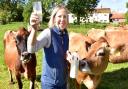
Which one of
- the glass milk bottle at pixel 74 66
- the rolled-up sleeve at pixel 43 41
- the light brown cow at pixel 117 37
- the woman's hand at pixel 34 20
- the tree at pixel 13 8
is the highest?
the woman's hand at pixel 34 20

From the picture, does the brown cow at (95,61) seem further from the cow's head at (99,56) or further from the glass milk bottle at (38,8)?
the glass milk bottle at (38,8)

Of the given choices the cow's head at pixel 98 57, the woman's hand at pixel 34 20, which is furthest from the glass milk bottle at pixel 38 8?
the cow's head at pixel 98 57

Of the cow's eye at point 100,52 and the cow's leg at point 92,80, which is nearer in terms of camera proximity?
the cow's eye at point 100,52

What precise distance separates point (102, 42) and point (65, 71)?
1.94 meters

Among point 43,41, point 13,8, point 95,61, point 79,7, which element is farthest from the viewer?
point 13,8

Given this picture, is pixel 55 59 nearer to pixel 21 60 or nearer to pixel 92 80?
pixel 92 80

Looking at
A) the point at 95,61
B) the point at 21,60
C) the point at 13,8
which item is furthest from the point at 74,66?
the point at 13,8

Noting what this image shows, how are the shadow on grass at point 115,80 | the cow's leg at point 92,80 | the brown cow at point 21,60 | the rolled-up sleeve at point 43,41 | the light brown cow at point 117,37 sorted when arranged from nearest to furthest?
the rolled-up sleeve at point 43,41 → the cow's leg at point 92,80 → the brown cow at point 21,60 → the shadow on grass at point 115,80 → the light brown cow at point 117,37

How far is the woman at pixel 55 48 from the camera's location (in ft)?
15.3

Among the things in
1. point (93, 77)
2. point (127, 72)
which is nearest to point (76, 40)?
point (93, 77)

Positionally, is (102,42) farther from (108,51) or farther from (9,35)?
(9,35)

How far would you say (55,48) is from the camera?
15.6 ft

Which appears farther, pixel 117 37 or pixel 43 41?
pixel 117 37

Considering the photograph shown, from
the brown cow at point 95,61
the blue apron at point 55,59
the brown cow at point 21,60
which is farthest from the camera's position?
the brown cow at point 21,60
